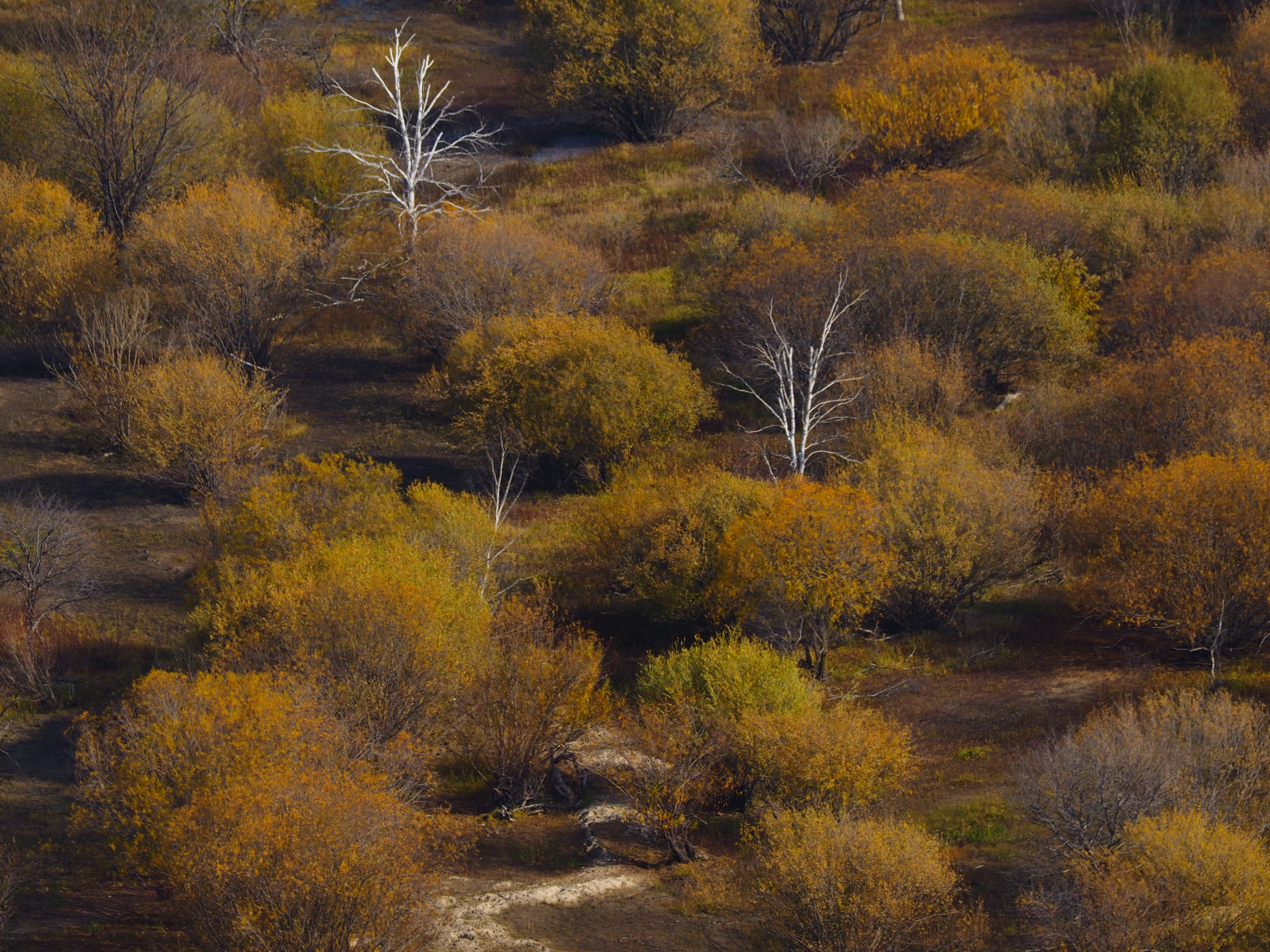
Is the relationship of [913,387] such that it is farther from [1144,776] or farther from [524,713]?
[1144,776]

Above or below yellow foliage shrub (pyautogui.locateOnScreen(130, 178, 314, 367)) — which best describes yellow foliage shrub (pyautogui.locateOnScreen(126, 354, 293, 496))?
below

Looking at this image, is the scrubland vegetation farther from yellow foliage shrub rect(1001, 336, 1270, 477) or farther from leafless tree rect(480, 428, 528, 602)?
leafless tree rect(480, 428, 528, 602)

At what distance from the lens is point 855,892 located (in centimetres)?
2038

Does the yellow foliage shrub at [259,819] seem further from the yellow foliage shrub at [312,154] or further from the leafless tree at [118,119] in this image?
the yellow foliage shrub at [312,154]

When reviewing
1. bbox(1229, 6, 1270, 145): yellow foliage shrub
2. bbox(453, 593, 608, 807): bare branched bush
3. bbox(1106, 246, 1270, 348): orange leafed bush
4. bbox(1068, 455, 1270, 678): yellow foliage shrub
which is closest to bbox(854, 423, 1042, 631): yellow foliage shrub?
bbox(1068, 455, 1270, 678): yellow foliage shrub

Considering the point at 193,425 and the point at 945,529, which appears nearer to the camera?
the point at 945,529

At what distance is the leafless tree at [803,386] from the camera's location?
119ft

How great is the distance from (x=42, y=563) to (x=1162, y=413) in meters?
27.0

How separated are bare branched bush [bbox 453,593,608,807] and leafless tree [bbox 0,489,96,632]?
12.1m

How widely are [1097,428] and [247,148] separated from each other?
33556mm

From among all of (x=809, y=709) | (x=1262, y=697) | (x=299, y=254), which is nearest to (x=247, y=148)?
(x=299, y=254)

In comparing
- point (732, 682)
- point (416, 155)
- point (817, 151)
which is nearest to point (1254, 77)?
point (817, 151)

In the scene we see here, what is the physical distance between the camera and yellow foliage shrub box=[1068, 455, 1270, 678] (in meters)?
29.1

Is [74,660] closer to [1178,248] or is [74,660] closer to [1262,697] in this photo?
[1262,697]
